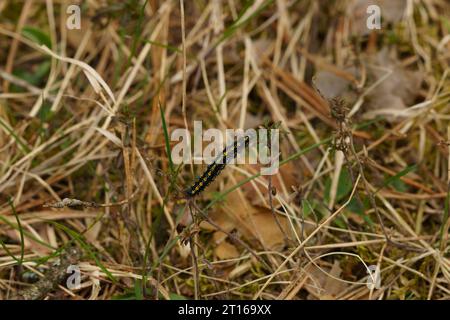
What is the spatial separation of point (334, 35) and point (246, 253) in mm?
1123

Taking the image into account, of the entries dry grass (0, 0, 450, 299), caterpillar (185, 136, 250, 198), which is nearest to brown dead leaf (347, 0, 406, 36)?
dry grass (0, 0, 450, 299)

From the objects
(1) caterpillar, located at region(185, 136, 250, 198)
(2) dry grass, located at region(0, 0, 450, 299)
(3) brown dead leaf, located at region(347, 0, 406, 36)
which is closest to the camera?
(1) caterpillar, located at region(185, 136, 250, 198)

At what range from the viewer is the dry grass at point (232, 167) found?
1936 mm

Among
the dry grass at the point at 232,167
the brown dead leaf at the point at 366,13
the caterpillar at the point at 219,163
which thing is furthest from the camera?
the brown dead leaf at the point at 366,13

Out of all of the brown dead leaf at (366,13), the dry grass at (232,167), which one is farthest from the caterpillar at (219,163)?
the brown dead leaf at (366,13)

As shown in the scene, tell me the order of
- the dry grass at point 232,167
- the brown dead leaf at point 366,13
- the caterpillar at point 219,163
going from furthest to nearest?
the brown dead leaf at point 366,13, the dry grass at point 232,167, the caterpillar at point 219,163

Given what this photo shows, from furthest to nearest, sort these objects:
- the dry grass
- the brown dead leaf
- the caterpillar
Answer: the brown dead leaf
the dry grass
the caterpillar

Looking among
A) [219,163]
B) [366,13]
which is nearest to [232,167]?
[219,163]

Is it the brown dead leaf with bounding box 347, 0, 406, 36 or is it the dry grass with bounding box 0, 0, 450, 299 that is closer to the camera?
the dry grass with bounding box 0, 0, 450, 299

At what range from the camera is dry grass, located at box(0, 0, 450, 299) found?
1.94 metres

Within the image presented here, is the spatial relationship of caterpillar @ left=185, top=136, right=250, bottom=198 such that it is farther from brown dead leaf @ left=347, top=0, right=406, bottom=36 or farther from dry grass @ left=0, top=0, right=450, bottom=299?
brown dead leaf @ left=347, top=0, right=406, bottom=36

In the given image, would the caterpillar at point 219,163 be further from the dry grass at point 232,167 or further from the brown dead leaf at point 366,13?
the brown dead leaf at point 366,13

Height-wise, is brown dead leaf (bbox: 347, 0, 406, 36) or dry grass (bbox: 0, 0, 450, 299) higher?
brown dead leaf (bbox: 347, 0, 406, 36)

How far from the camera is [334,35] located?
268cm
